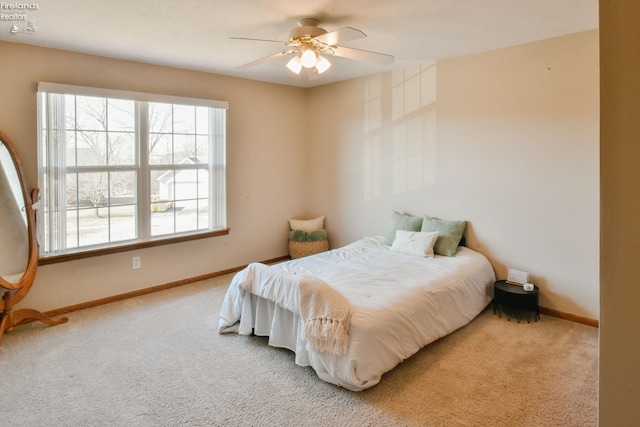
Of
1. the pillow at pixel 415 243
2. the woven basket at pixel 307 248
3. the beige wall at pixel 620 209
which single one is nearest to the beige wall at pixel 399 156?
the woven basket at pixel 307 248

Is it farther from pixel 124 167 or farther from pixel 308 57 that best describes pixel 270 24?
pixel 124 167

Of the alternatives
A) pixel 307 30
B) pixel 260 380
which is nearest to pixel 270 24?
pixel 307 30

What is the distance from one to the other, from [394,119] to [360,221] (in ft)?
4.49

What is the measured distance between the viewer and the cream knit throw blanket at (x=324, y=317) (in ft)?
8.00

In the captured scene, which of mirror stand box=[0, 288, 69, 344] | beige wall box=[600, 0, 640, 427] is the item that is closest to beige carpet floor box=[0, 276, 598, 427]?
mirror stand box=[0, 288, 69, 344]

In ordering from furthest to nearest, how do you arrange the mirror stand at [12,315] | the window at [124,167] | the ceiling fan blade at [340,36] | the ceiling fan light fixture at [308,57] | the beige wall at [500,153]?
the window at [124,167], the beige wall at [500,153], the mirror stand at [12,315], the ceiling fan light fixture at [308,57], the ceiling fan blade at [340,36]

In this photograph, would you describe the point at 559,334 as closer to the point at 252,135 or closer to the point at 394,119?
the point at 394,119

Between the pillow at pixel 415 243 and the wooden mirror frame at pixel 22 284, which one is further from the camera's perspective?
the pillow at pixel 415 243

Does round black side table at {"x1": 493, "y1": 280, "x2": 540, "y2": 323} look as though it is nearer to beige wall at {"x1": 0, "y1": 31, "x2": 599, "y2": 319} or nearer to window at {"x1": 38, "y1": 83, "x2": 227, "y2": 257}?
beige wall at {"x1": 0, "y1": 31, "x2": 599, "y2": 319}

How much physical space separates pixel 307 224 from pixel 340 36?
3.26 meters

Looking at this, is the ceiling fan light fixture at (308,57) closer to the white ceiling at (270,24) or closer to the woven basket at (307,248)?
the white ceiling at (270,24)

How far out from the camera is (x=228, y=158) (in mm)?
4867

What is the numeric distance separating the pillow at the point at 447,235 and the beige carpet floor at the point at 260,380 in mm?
773

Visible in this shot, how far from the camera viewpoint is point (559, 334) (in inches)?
128
